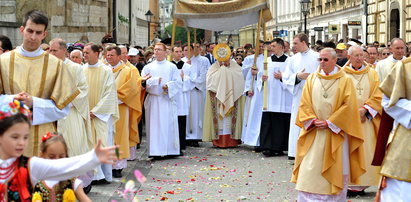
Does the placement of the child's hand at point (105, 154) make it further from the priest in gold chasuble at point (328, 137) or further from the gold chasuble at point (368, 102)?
the gold chasuble at point (368, 102)

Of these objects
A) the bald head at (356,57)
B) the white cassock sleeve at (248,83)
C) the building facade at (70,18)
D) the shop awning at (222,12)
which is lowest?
the white cassock sleeve at (248,83)

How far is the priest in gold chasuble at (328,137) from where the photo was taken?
8.12 meters

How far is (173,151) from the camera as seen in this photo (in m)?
12.8

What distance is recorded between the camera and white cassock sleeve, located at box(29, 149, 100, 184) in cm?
402

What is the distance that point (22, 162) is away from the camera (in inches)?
174

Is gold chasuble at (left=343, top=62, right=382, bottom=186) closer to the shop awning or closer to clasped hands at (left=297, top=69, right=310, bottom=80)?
clasped hands at (left=297, top=69, right=310, bottom=80)

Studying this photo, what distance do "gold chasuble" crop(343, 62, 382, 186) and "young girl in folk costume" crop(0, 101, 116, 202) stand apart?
18.5 feet

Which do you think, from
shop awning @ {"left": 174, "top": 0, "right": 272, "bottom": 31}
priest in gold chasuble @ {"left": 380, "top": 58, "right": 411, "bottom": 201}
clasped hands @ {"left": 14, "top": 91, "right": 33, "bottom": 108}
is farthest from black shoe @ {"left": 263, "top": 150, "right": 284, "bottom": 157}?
clasped hands @ {"left": 14, "top": 91, "right": 33, "bottom": 108}

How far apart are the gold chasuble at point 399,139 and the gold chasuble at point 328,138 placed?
1.66 metres

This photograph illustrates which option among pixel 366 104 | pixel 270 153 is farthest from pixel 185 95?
pixel 366 104

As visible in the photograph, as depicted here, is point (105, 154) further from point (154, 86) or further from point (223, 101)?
point (223, 101)

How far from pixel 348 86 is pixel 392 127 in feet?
5.44

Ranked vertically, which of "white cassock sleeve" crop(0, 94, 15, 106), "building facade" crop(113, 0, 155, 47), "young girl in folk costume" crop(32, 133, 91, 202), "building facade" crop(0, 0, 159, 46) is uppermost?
"building facade" crop(113, 0, 155, 47)

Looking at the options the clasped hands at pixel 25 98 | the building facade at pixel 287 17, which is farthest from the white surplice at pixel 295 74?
the building facade at pixel 287 17
